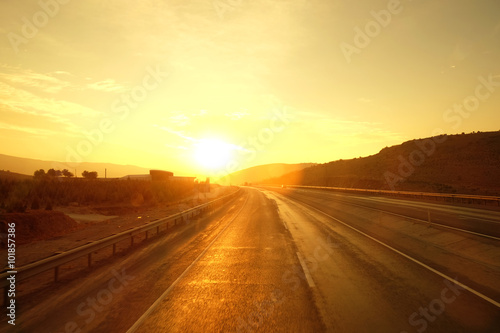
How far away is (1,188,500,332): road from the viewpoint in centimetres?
520

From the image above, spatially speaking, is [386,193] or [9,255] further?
[386,193]

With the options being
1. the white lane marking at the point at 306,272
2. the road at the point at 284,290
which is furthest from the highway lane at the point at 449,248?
the white lane marking at the point at 306,272

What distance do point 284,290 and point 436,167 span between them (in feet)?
245

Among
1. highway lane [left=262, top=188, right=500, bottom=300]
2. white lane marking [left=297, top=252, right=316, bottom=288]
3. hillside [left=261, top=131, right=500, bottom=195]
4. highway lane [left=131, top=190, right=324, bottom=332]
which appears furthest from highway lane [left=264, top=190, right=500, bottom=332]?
hillside [left=261, top=131, right=500, bottom=195]

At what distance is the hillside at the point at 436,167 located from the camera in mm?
56216

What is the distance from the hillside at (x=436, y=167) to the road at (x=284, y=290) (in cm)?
4253

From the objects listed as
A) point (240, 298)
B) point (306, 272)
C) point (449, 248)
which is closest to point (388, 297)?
point (306, 272)

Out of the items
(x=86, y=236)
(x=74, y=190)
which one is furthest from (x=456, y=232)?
(x=74, y=190)

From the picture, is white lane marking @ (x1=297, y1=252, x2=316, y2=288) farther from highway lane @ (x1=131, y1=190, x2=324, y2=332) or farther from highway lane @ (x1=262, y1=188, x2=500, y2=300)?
highway lane @ (x1=262, y1=188, x2=500, y2=300)

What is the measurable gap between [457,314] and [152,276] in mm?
6596

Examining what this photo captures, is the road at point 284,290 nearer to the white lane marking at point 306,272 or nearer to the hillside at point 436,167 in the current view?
the white lane marking at point 306,272

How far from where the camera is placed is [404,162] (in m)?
87.9

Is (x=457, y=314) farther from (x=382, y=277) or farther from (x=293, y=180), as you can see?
(x=293, y=180)

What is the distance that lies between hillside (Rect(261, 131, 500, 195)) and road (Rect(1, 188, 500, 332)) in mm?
42530
